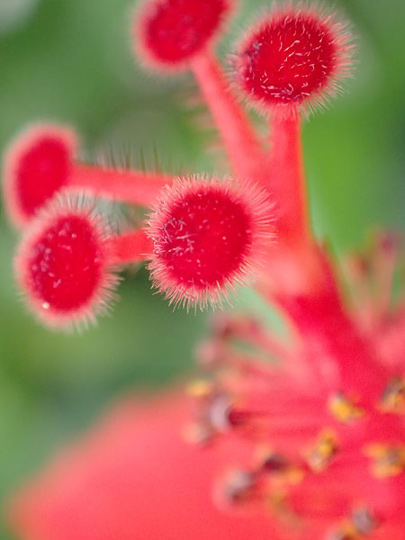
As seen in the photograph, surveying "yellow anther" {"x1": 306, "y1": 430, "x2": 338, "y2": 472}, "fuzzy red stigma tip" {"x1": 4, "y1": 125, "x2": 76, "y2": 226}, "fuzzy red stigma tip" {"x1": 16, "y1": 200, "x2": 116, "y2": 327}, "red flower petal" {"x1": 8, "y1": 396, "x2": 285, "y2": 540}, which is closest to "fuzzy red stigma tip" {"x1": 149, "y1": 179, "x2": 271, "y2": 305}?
"fuzzy red stigma tip" {"x1": 16, "y1": 200, "x2": 116, "y2": 327}

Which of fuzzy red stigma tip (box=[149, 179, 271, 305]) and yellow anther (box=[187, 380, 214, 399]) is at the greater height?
yellow anther (box=[187, 380, 214, 399])

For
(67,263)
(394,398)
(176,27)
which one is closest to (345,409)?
(394,398)

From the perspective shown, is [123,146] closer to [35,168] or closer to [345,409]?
[35,168]

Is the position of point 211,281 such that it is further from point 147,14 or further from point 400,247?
point 400,247

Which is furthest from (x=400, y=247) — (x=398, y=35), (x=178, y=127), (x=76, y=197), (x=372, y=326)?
(x=76, y=197)

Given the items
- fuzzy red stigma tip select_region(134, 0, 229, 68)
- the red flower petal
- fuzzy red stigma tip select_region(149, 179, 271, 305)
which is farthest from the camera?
the red flower petal

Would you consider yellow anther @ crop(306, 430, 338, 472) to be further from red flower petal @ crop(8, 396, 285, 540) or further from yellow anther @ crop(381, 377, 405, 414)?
red flower petal @ crop(8, 396, 285, 540)
